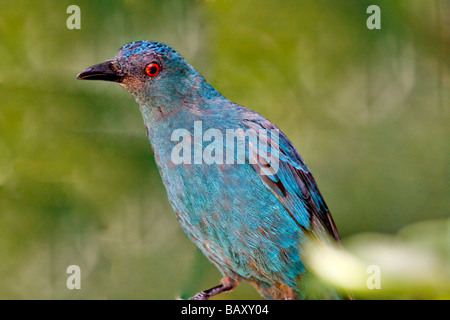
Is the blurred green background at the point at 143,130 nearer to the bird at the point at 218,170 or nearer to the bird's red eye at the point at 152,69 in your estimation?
the bird at the point at 218,170

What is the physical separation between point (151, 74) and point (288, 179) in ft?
4.16

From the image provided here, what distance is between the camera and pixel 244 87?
4.90 metres

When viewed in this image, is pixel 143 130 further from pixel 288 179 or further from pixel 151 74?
pixel 288 179

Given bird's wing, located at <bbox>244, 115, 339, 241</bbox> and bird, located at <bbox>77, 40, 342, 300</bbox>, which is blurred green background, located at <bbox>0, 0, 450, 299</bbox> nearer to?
bird's wing, located at <bbox>244, 115, 339, 241</bbox>

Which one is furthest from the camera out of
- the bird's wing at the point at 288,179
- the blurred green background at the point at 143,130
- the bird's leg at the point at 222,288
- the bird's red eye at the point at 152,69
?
the blurred green background at the point at 143,130

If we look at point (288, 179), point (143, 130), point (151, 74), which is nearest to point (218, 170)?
point (288, 179)

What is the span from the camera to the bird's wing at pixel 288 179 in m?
3.89

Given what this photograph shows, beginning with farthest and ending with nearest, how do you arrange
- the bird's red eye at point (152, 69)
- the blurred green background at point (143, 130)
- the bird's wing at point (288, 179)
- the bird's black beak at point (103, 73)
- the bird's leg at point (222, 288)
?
the blurred green background at point (143, 130), the bird's leg at point (222, 288), the bird's wing at point (288, 179), the bird's red eye at point (152, 69), the bird's black beak at point (103, 73)

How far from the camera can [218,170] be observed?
3719 millimetres

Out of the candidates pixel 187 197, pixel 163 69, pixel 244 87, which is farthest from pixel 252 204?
pixel 244 87

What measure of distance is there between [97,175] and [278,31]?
82.0 inches

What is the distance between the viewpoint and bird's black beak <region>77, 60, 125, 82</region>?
3.66 meters

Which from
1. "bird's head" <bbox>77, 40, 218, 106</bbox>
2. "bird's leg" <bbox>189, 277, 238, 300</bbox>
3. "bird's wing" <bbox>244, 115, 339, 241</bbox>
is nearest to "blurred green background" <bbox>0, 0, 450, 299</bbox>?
"bird's leg" <bbox>189, 277, 238, 300</bbox>

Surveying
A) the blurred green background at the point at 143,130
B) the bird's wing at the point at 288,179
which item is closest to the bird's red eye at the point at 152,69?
the bird's wing at the point at 288,179
